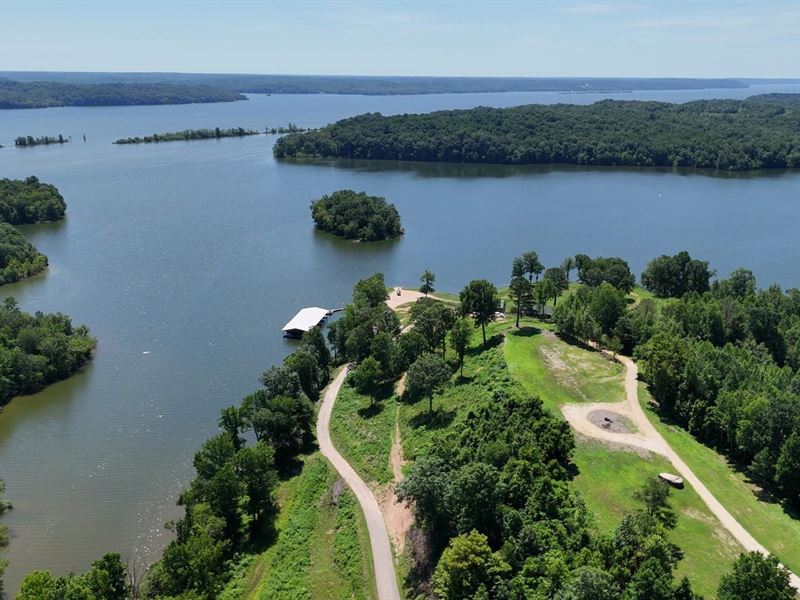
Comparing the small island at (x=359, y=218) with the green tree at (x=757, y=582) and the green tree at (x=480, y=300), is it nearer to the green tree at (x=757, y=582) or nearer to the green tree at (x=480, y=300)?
the green tree at (x=480, y=300)

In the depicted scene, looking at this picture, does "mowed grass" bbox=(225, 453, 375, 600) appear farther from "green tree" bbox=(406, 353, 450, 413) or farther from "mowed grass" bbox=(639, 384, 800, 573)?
"mowed grass" bbox=(639, 384, 800, 573)

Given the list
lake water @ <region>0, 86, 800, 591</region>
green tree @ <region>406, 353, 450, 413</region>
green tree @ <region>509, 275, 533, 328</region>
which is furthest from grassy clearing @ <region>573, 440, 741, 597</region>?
lake water @ <region>0, 86, 800, 591</region>

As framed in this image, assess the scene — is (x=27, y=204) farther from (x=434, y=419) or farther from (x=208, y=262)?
(x=434, y=419)

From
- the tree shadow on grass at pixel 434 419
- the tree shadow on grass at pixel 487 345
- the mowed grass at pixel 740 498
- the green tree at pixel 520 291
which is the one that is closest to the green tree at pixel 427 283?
the green tree at pixel 520 291

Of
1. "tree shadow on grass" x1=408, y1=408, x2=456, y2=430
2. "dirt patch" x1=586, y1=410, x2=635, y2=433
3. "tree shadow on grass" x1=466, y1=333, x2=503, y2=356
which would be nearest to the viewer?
"dirt patch" x1=586, y1=410, x2=635, y2=433

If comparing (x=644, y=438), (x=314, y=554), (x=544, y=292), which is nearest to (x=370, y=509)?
(x=314, y=554)

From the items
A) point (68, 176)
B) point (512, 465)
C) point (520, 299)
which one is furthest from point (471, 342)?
point (68, 176)

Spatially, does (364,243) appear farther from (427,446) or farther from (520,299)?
(427,446)
